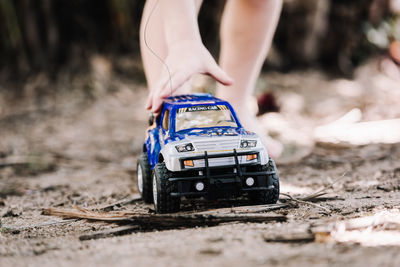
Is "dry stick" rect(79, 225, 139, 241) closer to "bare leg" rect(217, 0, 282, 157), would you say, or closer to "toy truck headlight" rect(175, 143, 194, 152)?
"toy truck headlight" rect(175, 143, 194, 152)

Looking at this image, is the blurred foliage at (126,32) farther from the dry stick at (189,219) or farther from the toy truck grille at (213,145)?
the dry stick at (189,219)

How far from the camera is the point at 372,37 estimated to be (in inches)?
288

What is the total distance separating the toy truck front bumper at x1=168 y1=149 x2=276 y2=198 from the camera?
2066 millimetres

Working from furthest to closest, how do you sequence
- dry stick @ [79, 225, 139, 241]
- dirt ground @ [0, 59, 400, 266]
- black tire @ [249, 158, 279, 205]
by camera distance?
black tire @ [249, 158, 279, 205] → dry stick @ [79, 225, 139, 241] → dirt ground @ [0, 59, 400, 266]

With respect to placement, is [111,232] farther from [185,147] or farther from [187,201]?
[187,201]

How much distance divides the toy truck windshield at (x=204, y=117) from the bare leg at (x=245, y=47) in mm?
740

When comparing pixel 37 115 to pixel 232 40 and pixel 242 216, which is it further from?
pixel 242 216

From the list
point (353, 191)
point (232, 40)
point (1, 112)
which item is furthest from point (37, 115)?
point (353, 191)

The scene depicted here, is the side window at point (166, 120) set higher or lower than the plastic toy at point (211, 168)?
higher

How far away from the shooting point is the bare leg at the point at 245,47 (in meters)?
3.14

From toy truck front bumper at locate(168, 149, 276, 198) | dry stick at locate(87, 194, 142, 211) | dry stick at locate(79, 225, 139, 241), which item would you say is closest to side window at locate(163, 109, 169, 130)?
toy truck front bumper at locate(168, 149, 276, 198)

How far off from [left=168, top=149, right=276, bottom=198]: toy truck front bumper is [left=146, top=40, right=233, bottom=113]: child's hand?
53 cm

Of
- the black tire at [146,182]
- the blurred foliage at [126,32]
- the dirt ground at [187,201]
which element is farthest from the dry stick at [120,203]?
the blurred foliage at [126,32]

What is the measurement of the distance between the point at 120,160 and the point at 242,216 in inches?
97.9
